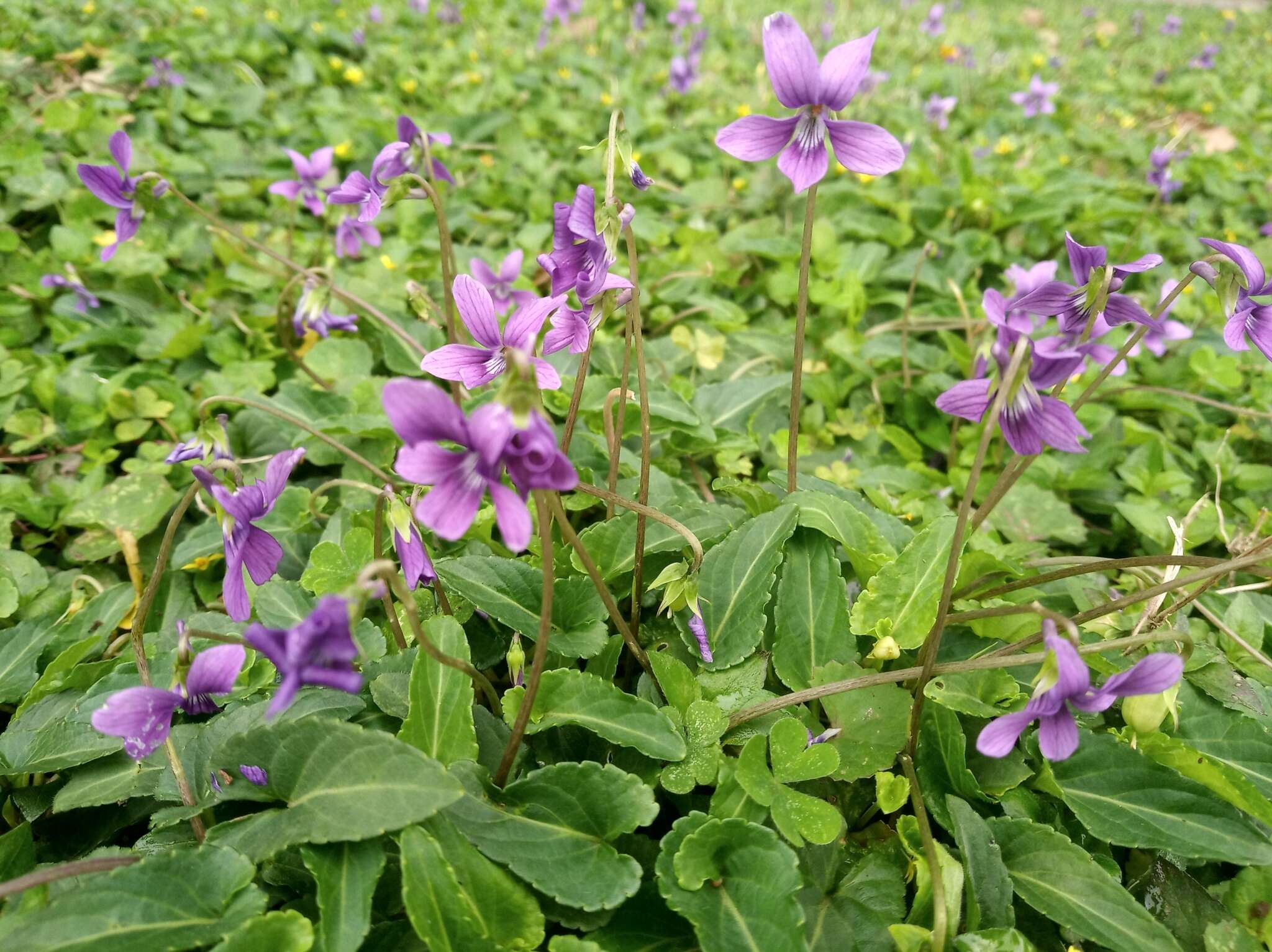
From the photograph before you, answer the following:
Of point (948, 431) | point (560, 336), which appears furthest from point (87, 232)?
point (948, 431)

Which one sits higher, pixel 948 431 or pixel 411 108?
pixel 411 108

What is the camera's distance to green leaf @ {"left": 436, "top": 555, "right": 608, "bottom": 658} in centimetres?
175

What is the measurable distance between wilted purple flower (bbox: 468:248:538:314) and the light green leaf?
1.19 m

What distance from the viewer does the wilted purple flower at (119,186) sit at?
7.36ft

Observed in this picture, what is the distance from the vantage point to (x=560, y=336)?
1.63m

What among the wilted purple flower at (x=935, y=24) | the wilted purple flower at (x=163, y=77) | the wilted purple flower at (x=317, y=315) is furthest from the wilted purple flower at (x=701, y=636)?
the wilted purple flower at (x=935, y=24)

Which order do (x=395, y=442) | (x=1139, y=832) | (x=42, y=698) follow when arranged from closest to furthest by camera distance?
(x=1139, y=832) → (x=42, y=698) → (x=395, y=442)

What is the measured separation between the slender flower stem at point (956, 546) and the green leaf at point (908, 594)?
37 mm

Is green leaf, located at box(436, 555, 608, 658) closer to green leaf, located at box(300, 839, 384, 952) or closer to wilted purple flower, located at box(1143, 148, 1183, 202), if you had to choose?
green leaf, located at box(300, 839, 384, 952)

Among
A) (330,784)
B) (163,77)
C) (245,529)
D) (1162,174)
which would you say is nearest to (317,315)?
(245,529)

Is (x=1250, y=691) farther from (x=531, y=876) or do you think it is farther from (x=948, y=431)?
(x=531, y=876)

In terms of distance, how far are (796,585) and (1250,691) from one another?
109 cm

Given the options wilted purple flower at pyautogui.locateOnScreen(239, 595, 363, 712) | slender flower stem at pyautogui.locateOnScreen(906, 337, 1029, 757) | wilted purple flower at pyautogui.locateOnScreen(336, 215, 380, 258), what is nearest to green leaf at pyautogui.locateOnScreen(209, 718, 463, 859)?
wilted purple flower at pyautogui.locateOnScreen(239, 595, 363, 712)

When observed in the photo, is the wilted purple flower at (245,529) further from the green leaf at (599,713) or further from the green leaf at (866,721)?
the green leaf at (866,721)
